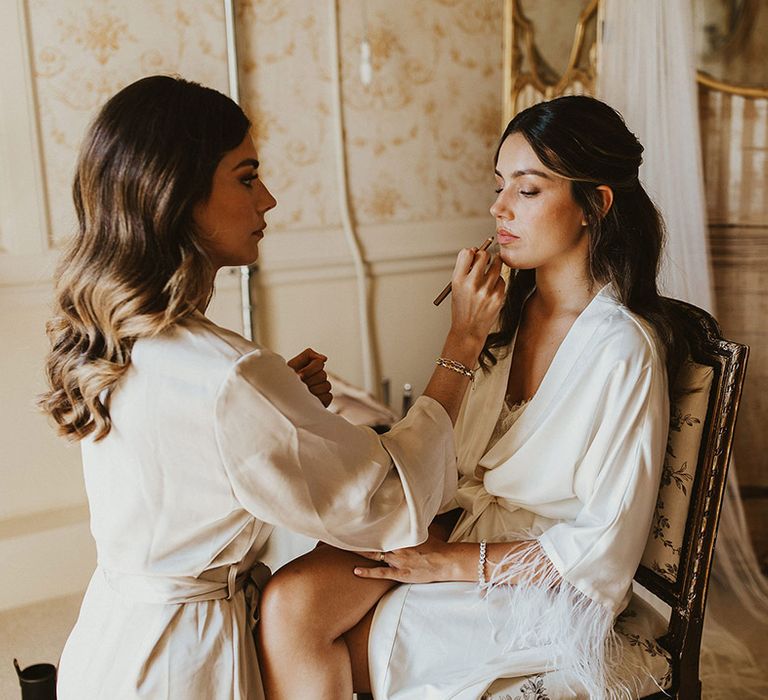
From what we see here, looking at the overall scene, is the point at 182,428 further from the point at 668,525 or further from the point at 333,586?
the point at 668,525

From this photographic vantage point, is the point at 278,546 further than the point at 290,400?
Yes

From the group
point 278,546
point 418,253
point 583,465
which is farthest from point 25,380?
point 583,465

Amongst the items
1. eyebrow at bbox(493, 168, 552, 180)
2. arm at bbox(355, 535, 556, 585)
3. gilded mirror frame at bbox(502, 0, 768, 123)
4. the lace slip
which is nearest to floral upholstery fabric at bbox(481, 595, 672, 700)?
arm at bbox(355, 535, 556, 585)

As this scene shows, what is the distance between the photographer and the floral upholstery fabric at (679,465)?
139cm

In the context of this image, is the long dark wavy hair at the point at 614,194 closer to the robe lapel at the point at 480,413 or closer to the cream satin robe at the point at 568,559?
the cream satin robe at the point at 568,559

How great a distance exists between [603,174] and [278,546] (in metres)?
1.03

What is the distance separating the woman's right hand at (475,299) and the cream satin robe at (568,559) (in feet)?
0.61

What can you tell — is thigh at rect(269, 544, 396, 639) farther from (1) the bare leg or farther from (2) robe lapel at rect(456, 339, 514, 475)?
(2) robe lapel at rect(456, 339, 514, 475)

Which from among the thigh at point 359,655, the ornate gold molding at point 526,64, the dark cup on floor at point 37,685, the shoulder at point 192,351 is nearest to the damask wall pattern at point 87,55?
the ornate gold molding at point 526,64

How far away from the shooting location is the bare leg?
1.21 metres

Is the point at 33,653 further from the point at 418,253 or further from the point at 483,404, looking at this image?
the point at 418,253

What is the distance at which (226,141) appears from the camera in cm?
114

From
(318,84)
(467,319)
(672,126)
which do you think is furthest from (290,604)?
(318,84)

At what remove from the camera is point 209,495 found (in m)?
1.11
